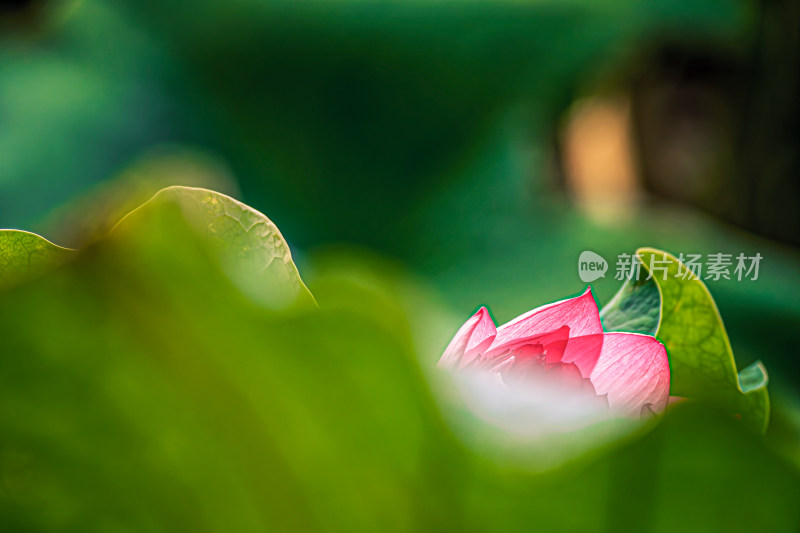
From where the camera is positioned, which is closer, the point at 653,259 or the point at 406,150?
the point at 653,259

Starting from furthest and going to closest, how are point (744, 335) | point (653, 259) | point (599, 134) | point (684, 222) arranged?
point (599, 134) < point (684, 222) < point (744, 335) < point (653, 259)

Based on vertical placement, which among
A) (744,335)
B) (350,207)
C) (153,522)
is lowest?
(744,335)

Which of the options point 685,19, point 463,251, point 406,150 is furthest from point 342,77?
point 685,19

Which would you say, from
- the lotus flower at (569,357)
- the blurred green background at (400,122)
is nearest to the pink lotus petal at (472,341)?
the lotus flower at (569,357)

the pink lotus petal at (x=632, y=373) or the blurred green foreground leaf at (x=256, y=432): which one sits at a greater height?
the blurred green foreground leaf at (x=256, y=432)

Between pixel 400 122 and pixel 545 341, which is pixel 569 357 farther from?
pixel 400 122

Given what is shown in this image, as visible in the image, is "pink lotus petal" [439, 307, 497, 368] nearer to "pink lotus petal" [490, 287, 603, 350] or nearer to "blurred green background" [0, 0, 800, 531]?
"pink lotus petal" [490, 287, 603, 350]

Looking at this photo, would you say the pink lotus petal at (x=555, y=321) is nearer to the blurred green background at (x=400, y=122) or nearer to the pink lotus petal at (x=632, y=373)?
the pink lotus petal at (x=632, y=373)

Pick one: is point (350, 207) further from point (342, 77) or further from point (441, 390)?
point (441, 390)

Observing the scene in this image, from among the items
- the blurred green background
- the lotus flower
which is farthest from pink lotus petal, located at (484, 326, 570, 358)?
the blurred green background
